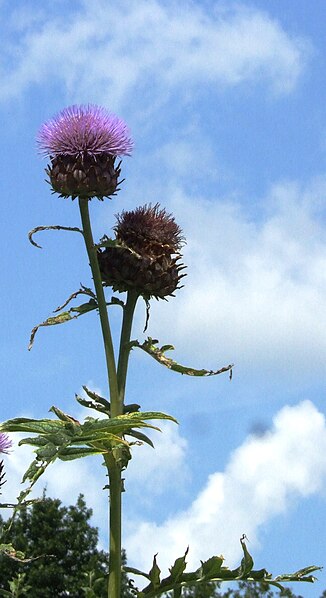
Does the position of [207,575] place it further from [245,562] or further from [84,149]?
[84,149]

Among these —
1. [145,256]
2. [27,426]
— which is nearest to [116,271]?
[145,256]

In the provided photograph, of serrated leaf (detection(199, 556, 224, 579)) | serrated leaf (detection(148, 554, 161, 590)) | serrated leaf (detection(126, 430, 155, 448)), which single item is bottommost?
serrated leaf (detection(148, 554, 161, 590))

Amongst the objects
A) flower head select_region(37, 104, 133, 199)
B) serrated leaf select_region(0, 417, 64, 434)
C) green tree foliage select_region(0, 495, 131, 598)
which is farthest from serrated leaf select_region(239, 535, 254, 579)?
green tree foliage select_region(0, 495, 131, 598)

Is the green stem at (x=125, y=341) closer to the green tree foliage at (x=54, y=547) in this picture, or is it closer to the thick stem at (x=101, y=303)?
the thick stem at (x=101, y=303)

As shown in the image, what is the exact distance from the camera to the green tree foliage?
1992 centimetres

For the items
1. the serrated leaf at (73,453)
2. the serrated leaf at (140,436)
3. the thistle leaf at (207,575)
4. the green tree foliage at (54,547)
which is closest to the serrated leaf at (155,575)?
the thistle leaf at (207,575)

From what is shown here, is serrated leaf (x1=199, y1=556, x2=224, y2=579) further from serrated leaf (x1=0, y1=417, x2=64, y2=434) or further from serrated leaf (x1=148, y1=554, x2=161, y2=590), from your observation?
serrated leaf (x1=0, y1=417, x2=64, y2=434)

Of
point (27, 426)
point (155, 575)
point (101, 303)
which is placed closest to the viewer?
point (27, 426)

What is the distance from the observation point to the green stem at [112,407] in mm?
5004

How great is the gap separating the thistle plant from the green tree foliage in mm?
15035

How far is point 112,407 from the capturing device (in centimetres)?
516

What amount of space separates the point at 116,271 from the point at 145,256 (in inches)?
7.4

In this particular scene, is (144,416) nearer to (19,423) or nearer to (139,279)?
(19,423)

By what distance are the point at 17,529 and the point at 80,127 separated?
1726cm
